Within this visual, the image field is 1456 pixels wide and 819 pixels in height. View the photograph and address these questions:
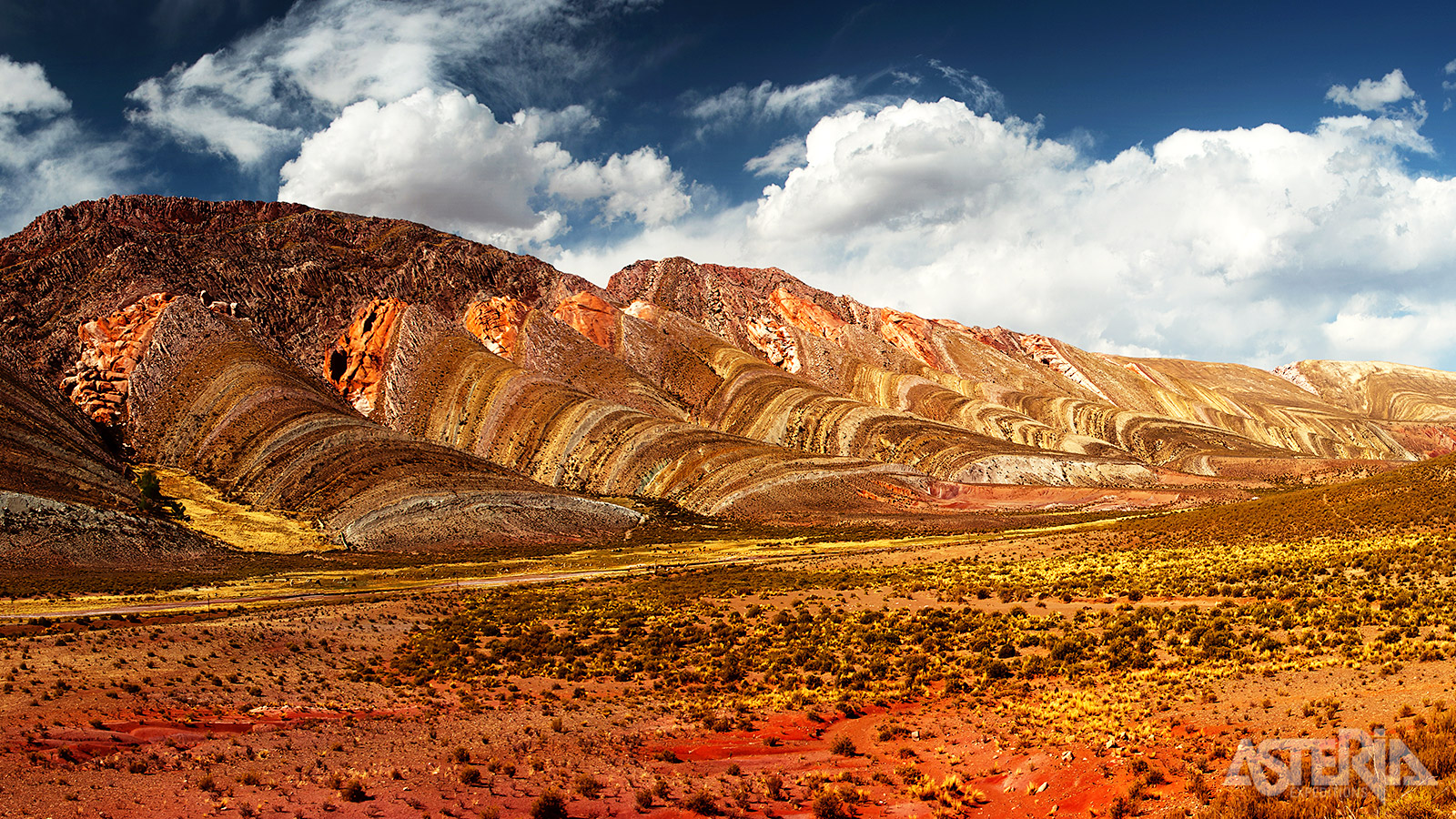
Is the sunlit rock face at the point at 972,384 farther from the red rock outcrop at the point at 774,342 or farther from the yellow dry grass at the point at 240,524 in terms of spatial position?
the yellow dry grass at the point at 240,524

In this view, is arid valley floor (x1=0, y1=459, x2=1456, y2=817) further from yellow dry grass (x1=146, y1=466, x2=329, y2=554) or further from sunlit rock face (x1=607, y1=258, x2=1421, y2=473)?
sunlit rock face (x1=607, y1=258, x2=1421, y2=473)

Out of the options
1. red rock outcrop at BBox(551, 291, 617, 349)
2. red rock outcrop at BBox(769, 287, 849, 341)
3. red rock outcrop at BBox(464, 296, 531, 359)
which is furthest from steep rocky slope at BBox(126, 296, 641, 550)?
red rock outcrop at BBox(769, 287, 849, 341)

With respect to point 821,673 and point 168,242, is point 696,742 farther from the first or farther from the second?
point 168,242

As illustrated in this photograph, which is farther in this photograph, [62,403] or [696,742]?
[62,403]

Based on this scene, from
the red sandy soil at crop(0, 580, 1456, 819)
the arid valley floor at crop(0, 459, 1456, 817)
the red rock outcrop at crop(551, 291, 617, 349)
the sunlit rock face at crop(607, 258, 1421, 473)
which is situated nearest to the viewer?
the red sandy soil at crop(0, 580, 1456, 819)

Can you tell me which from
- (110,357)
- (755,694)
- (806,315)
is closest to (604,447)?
(110,357)

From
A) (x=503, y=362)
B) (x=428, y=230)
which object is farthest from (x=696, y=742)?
(x=428, y=230)
